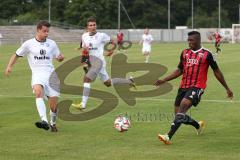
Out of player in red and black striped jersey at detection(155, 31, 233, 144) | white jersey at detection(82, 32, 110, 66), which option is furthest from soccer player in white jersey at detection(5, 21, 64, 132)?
white jersey at detection(82, 32, 110, 66)

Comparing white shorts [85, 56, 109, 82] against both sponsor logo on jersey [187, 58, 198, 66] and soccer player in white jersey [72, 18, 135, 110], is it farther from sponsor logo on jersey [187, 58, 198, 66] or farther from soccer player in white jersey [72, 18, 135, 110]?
sponsor logo on jersey [187, 58, 198, 66]

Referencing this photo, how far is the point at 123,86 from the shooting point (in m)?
22.3

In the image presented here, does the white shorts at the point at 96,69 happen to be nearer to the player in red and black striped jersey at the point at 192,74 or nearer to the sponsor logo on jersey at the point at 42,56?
the sponsor logo on jersey at the point at 42,56

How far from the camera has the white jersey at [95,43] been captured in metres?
17.4

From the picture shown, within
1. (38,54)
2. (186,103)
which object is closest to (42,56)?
(38,54)

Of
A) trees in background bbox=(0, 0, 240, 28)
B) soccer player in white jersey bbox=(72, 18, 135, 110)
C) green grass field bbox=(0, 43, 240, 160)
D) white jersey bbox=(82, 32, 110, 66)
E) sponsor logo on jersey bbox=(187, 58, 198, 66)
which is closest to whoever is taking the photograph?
green grass field bbox=(0, 43, 240, 160)

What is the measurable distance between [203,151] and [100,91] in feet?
35.7

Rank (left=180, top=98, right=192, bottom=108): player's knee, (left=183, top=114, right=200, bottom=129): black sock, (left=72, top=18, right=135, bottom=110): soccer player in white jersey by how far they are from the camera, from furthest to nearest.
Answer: (left=72, top=18, right=135, bottom=110): soccer player in white jersey < (left=183, top=114, right=200, bottom=129): black sock < (left=180, top=98, right=192, bottom=108): player's knee

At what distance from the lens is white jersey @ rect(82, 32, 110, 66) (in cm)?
1738

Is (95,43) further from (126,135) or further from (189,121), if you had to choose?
(189,121)

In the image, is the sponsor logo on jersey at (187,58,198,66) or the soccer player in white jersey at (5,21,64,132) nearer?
the sponsor logo on jersey at (187,58,198,66)

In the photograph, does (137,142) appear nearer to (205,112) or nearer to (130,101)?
(205,112)

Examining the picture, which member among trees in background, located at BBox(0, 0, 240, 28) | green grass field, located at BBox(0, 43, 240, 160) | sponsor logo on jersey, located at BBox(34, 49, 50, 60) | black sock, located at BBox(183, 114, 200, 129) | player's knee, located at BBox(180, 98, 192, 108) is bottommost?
green grass field, located at BBox(0, 43, 240, 160)

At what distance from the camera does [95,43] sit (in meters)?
17.4
